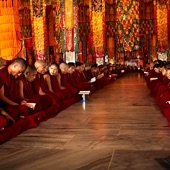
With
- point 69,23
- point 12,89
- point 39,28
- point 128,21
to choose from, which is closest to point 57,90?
point 12,89

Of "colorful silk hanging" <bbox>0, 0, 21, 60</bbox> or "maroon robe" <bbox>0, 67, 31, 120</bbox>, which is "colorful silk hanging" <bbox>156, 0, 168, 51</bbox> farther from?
"maroon robe" <bbox>0, 67, 31, 120</bbox>

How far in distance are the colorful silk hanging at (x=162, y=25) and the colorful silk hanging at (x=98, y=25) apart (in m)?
3.13

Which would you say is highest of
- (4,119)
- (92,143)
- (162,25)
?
(162,25)

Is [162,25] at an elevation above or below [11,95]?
above

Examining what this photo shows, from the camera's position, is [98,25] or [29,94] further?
[98,25]

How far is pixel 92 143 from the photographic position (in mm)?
4641

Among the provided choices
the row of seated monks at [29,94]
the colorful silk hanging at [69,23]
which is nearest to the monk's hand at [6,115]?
the row of seated monks at [29,94]

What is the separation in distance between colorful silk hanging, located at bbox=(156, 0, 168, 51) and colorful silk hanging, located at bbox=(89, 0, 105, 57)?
3130 mm

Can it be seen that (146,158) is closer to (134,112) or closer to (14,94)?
(14,94)

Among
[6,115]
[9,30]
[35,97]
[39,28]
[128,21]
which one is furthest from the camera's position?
[128,21]

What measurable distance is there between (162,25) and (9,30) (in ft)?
46.7

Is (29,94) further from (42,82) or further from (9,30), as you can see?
(9,30)

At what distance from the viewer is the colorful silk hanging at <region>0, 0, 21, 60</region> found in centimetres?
733

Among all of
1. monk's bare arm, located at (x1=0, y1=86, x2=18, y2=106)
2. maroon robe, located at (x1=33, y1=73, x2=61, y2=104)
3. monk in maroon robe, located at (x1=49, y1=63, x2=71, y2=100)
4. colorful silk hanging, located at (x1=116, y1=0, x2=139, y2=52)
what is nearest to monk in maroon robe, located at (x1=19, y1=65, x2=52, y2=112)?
maroon robe, located at (x1=33, y1=73, x2=61, y2=104)
